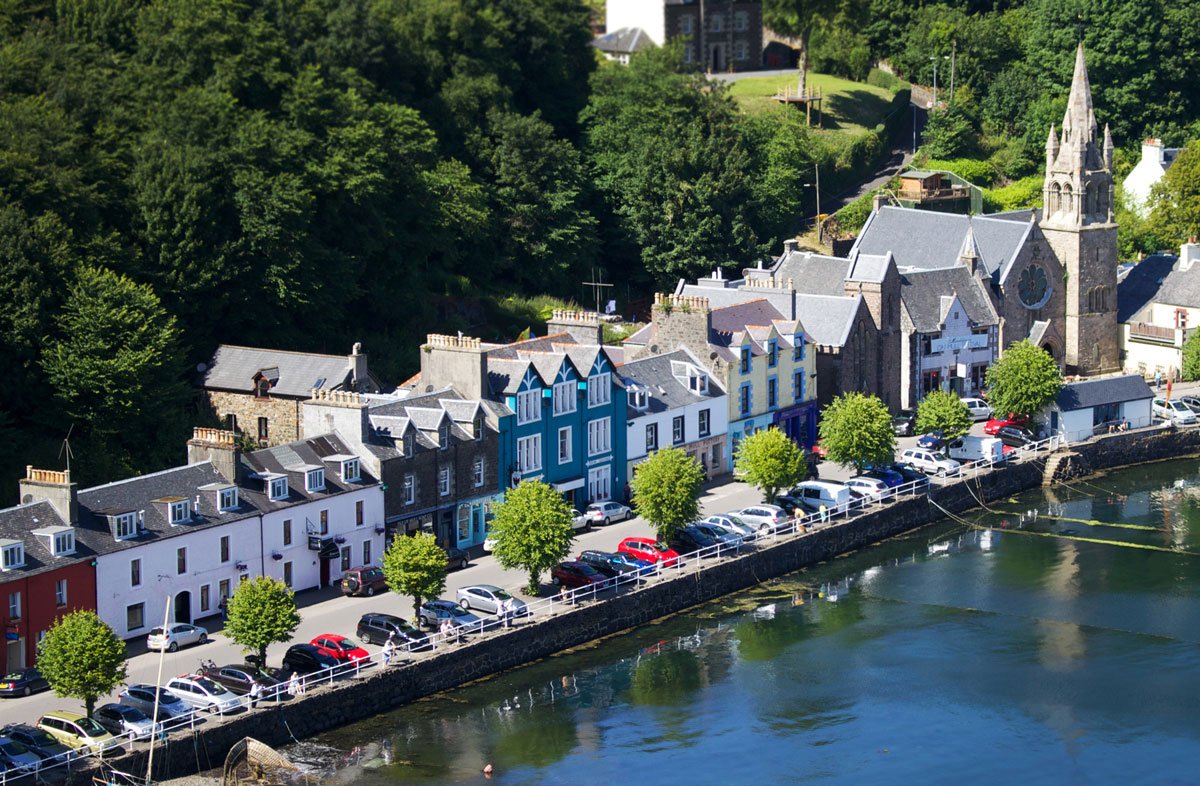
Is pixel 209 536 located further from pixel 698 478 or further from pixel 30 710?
pixel 698 478

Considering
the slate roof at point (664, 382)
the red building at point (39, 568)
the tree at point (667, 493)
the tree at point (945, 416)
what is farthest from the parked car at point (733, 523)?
the red building at point (39, 568)

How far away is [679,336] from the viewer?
93.2m

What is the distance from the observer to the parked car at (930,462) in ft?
305

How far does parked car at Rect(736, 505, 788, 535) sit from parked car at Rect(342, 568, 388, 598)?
15521 millimetres

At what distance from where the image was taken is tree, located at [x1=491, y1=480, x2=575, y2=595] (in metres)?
74.1

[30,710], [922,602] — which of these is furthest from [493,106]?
[30,710]

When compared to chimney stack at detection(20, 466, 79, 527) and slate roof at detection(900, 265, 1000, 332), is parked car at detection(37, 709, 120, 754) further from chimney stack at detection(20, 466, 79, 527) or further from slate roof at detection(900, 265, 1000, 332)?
slate roof at detection(900, 265, 1000, 332)

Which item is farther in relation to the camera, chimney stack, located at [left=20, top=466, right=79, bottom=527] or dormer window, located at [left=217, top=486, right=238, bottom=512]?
dormer window, located at [left=217, top=486, right=238, bottom=512]

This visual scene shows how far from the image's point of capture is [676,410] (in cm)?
8969

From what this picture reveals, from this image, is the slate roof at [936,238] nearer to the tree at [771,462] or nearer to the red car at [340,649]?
the tree at [771,462]

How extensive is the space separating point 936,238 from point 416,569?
160 feet

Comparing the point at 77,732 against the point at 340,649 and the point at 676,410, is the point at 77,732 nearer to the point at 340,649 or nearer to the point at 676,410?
the point at 340,649

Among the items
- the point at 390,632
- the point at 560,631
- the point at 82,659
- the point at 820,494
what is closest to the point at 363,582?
the point at 390,632

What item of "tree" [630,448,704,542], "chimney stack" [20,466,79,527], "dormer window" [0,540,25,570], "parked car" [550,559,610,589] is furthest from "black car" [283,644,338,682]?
"tree" [630,448,704,542]
